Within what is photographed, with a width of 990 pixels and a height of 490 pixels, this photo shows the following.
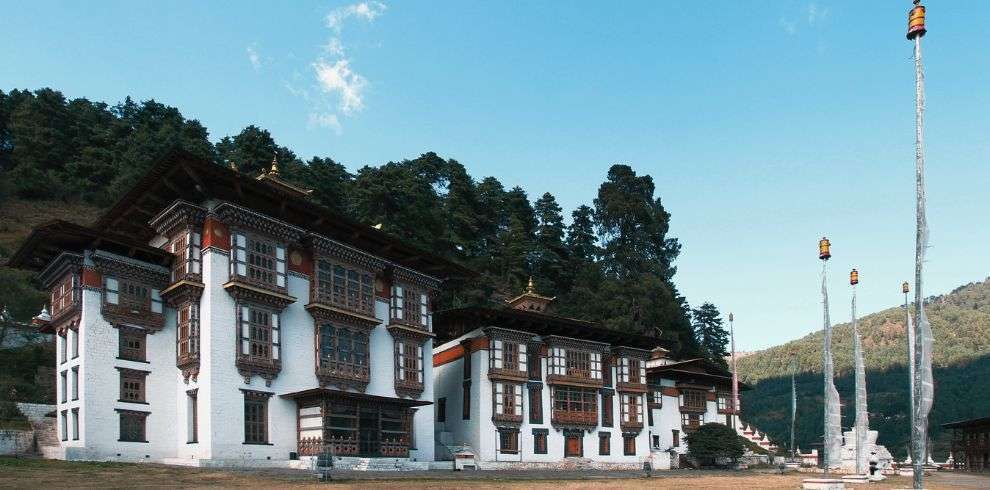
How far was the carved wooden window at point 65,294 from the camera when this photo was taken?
3700 centimetres

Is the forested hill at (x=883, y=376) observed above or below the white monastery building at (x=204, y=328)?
below

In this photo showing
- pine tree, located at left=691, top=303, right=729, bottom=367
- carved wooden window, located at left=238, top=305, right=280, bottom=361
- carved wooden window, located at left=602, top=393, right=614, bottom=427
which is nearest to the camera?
carved wooden window, located at left=238, top=305, right=280, bottom=361

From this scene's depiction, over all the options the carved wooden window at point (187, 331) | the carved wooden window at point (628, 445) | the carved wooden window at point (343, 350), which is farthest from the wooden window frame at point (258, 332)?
the carved wooden window at point (628, 445)

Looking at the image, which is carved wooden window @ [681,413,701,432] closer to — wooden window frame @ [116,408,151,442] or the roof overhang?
the roof overhang

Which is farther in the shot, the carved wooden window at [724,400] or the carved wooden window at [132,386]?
the carved wooden window at [724,400]

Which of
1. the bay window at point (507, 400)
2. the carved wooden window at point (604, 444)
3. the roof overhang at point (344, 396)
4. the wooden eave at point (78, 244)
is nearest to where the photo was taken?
the wooden eave at point (78, 244)

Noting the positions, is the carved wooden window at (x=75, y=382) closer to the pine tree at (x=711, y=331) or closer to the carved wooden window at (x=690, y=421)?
the carved wooden window at (x=690, y=421)

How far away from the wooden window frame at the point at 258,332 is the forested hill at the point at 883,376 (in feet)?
313

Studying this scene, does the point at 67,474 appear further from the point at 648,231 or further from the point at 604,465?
the point at 648,231

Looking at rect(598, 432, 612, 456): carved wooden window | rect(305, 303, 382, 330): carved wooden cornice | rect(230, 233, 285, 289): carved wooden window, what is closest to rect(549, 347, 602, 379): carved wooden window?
rect(598, 432, 612, 456): carved wooden window

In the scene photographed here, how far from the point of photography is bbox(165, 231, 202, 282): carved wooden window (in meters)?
37.4

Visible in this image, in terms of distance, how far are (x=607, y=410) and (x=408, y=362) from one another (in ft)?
67.0

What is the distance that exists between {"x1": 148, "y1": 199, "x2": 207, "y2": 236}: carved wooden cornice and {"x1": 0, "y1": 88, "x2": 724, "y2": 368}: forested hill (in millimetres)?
40367

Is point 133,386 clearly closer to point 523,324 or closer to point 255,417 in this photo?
point 255,417
